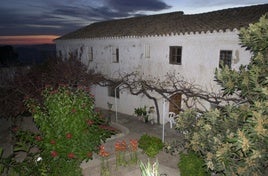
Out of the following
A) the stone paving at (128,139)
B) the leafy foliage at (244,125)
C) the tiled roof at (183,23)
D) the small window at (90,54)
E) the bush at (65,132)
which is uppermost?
the tiled roof at (183,23)

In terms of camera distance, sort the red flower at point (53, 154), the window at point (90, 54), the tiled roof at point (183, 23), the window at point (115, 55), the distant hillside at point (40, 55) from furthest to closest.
→ the distant hillside at point (40, 55) → the window at point (90, 54) → the window at point (115, 55) → the tiled roof at point (183, 23) → the red flower at point (53, 154)

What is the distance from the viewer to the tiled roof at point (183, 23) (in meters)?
11.5

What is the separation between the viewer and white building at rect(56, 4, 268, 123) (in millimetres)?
11500

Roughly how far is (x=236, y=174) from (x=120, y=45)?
13.8m

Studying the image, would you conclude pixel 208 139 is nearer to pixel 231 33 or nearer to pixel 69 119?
pixel 69 119

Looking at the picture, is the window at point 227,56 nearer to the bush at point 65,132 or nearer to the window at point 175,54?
the window at point 175,54

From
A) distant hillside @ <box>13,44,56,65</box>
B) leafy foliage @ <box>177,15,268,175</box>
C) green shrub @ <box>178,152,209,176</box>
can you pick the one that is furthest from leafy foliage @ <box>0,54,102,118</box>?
leafy foliage @ <box>177,15,268,175</box>

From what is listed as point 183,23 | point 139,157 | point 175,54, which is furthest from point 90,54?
point 139,157

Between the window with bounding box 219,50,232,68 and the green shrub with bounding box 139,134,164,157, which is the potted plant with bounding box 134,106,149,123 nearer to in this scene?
the green shrub with bounding box 139,134,164,157

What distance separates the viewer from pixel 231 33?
11.0m

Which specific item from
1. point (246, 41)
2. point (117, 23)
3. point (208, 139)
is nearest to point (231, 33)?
point (246, 41)

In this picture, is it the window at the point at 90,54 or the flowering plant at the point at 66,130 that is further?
the window at the point at 90,54

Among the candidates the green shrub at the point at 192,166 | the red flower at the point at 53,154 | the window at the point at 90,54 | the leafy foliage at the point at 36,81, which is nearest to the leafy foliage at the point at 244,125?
the green shrub at the point at 192,166

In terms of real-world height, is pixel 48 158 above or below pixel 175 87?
below
